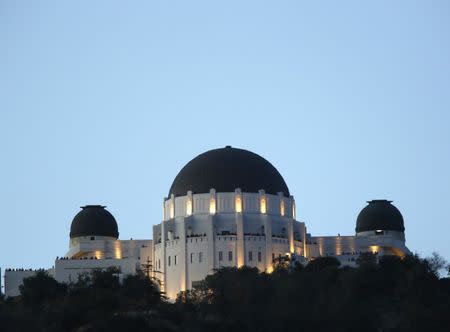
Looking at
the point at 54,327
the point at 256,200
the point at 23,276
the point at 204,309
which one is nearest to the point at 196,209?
the point at 256,200

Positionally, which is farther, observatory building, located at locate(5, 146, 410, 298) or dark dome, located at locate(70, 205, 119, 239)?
dark dome, located at locate(70, 205, 119, 239)

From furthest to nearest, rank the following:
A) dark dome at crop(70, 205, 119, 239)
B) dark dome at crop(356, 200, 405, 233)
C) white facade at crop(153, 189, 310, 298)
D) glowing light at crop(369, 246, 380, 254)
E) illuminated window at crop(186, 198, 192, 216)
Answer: dark dome at crop(356, 200, 405, 233)
dark dome at crop(70, 205, 119, 239)
glowing light at crop(369, 246, 380, 254)
illuminated window at crop(186, 198, 192, 216)
white facade at crop(153, 189, 310, 298)

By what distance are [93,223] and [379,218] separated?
1199 inches

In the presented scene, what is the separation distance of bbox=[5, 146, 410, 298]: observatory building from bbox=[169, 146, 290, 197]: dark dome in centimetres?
10

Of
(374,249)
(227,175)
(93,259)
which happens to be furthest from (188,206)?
(374,249)

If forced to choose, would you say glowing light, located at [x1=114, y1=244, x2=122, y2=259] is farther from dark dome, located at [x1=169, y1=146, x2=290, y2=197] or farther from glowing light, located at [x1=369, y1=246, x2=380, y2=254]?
glowing light, located at [x1=369, y1=246, x2=380, y2=254]

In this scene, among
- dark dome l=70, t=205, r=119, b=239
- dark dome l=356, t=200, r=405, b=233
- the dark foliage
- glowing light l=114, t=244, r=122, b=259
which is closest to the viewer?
the dark foliage

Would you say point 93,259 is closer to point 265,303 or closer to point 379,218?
point 379,218

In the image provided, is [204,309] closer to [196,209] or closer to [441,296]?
[441,296]

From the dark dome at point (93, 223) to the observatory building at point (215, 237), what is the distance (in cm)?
15

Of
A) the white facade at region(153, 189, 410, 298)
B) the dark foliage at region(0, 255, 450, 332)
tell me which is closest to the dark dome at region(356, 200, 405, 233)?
the white facade at region(153, 189, 410, 298)

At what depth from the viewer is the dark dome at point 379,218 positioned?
187m

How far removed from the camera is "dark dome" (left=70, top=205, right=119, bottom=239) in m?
185

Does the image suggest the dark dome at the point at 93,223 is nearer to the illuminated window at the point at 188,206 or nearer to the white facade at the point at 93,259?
the white facade at the point at 93,259
